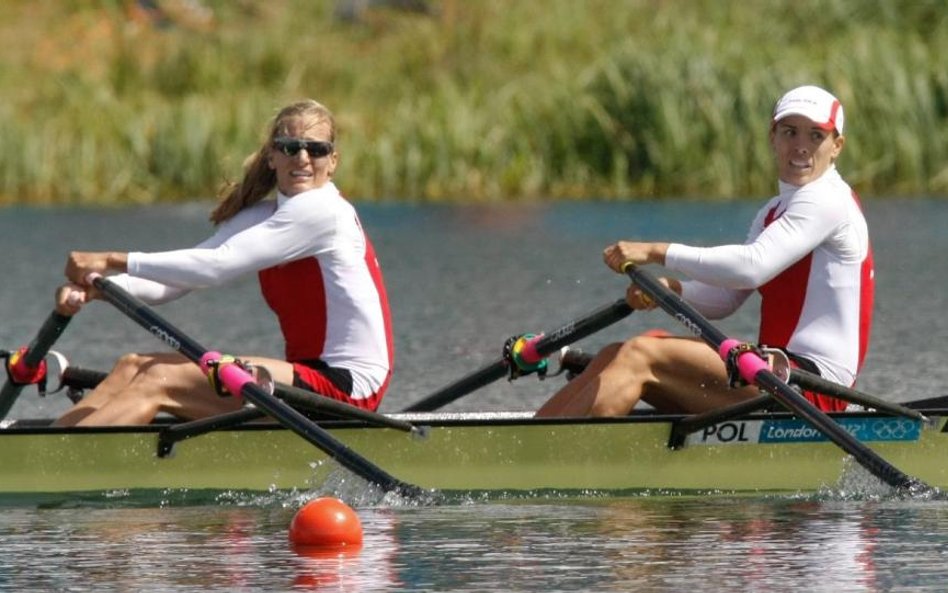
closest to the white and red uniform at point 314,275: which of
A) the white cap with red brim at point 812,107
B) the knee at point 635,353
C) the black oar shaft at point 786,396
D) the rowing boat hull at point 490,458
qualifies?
the rowing boat hull at point 490,458

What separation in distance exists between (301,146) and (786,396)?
2.28 meters

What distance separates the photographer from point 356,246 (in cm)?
1035

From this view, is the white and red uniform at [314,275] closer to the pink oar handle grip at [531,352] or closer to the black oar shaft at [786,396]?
the pink oar handle grip at [531,352]

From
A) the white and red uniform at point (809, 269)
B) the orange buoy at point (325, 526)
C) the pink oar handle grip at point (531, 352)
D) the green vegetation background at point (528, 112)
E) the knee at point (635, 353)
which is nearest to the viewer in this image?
the orange buoy at point (325, 526)

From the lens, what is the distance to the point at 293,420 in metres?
9.99

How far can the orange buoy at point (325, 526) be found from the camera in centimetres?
923

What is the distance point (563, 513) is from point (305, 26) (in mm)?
32762

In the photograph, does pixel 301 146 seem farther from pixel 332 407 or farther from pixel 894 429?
pixel 894 429

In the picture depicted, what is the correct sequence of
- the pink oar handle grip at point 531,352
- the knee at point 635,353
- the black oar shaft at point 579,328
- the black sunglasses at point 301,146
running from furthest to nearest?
the pink oar handle grip at point 531,352
the black oar shaft at point 579,328
the black sunglasses at point 301,146
the knee at point 635,353

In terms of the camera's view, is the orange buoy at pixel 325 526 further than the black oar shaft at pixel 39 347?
No

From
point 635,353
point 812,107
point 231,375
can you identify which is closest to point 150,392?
point 231,375

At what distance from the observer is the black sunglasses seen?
10195 millimetres

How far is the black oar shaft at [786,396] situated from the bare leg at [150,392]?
1595 mm

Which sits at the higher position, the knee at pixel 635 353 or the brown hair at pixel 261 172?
the brown hair at pixel 261 172
